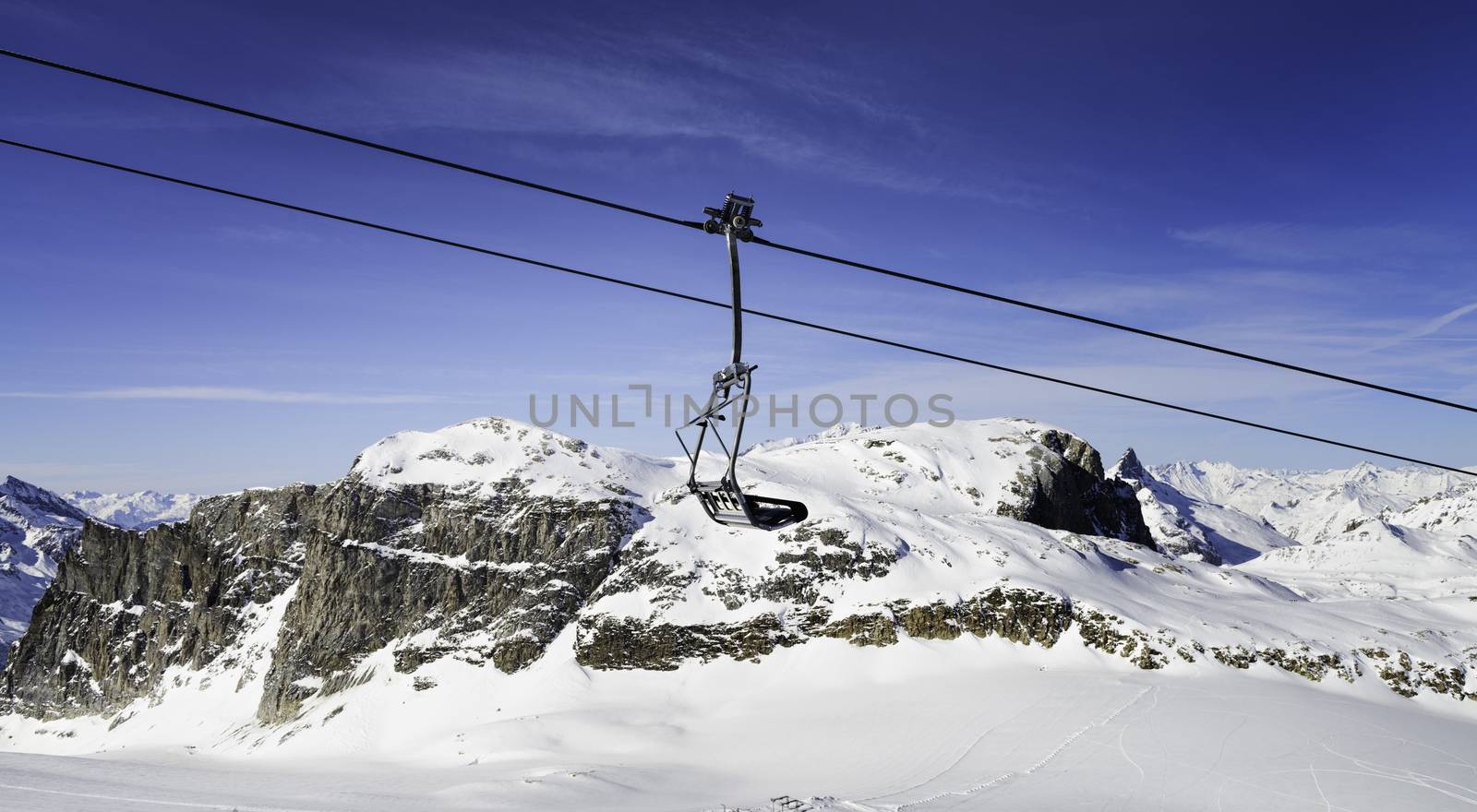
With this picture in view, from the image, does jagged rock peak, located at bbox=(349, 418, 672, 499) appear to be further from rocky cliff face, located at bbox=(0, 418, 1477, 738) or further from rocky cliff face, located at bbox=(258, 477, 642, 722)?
rocky cliff face, located at bbox=(258, 477, 642, 722)

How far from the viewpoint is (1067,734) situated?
4694 centimetres

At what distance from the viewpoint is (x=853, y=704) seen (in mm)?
60375

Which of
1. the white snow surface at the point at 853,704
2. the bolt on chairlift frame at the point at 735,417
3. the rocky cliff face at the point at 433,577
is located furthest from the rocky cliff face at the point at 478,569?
the bolt on chairlift frame at the point at 735,417

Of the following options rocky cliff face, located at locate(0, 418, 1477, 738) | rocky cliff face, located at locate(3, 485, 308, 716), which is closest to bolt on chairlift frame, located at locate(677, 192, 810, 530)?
rocky cliff face, located at locate(0, 418, 1477, 738)

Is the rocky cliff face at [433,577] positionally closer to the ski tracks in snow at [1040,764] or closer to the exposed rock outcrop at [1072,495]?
the ski tracks in snow at [1040,764]

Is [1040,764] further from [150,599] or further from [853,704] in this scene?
[150,599]

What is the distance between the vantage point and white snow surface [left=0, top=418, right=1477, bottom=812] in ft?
128

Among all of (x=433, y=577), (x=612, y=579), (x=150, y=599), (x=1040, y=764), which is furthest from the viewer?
(x=150, y=599)

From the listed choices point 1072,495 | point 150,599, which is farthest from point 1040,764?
point 150,599

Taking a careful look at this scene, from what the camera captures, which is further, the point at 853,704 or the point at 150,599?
the point at 150,599

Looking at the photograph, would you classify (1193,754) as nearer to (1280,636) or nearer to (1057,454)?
(1280,636)

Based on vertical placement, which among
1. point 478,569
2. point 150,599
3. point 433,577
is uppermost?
point 478,569

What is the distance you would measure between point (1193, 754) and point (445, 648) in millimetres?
71444

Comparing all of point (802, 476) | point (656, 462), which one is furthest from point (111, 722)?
point (802, 476)
